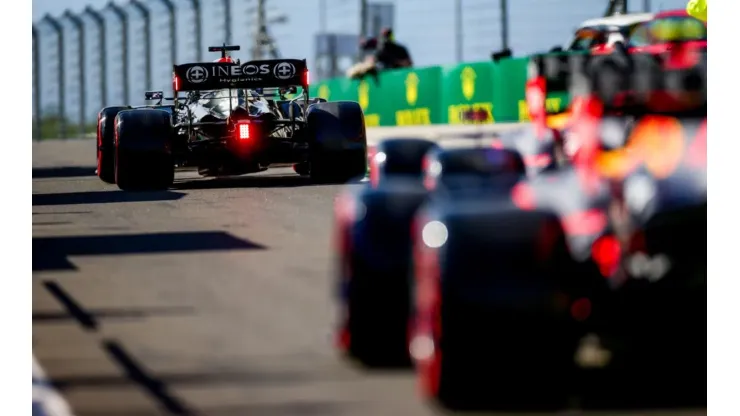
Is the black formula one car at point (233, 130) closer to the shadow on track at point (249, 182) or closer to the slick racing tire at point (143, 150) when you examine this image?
the slick racing tire at point (143, 150)

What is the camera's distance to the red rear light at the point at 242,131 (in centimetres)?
1814

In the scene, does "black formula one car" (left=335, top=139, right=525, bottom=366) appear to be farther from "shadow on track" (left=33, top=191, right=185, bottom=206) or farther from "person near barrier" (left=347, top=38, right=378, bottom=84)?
"person near barrier" (left=347, top=38, right=378, bottom=84)

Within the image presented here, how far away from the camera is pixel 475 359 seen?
17.7ft

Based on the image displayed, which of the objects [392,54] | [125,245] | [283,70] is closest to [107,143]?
[283,70]

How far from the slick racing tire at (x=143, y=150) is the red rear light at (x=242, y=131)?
26.6 inches

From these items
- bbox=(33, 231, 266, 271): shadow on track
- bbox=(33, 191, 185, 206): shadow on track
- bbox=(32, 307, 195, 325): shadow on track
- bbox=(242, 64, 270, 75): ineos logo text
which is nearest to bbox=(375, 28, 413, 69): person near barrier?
bbox=(242, 64, 270, 75): ineos logo text

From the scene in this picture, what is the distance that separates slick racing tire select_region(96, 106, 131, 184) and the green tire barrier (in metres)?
3.94

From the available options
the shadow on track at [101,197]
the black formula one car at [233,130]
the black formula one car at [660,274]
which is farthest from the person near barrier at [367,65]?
the black formula one car at [660,274]

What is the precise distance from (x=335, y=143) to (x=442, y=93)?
8.60 m
